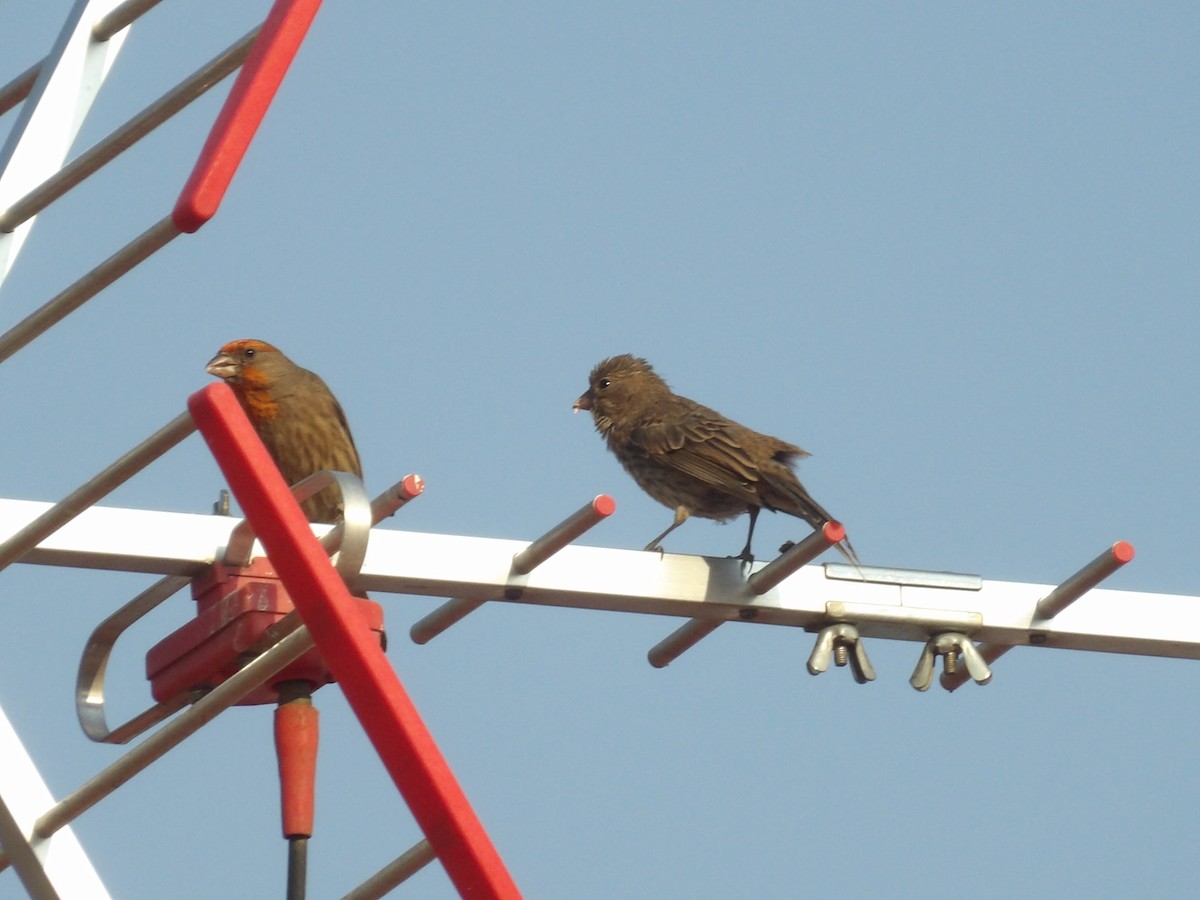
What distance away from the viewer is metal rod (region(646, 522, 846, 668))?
4836 mm

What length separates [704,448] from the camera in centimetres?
809

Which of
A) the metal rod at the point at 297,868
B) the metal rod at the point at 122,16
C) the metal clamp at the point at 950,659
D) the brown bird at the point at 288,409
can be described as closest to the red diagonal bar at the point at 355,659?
the metal rod at the point at 297,868

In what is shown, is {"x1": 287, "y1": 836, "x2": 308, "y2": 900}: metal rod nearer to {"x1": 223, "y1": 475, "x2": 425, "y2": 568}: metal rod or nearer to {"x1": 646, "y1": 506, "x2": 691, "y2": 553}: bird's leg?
{"x1": 223, "y1": 475, "x2": 425, "y2": 568}: metal rod

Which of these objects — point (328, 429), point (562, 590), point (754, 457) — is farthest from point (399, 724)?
point (328, 429)

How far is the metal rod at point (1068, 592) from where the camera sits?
488 cm

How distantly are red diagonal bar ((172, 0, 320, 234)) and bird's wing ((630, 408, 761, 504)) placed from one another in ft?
14.4

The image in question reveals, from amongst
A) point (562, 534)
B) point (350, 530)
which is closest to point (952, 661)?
point (562, 534)

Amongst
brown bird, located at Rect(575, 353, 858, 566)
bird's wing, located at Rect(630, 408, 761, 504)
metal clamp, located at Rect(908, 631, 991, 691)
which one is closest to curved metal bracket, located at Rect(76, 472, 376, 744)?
metal clamp, located at Rect(908, 631, 991, 691)

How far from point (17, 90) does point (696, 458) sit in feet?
12.3

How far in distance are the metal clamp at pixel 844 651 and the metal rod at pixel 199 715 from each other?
1743 mm

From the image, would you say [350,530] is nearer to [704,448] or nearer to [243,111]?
[243,111]

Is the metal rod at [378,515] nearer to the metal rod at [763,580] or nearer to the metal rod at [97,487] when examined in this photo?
the metal rod at [97,487]

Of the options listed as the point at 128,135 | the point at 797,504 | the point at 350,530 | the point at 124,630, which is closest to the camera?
the point at 350,530

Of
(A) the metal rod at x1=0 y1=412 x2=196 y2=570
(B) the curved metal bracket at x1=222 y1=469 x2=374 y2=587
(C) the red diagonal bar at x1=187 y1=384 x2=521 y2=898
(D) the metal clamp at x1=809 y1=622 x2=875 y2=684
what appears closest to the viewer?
(C) the red diagonal bar at x1=187 y1=384 x2=521 y2=898
